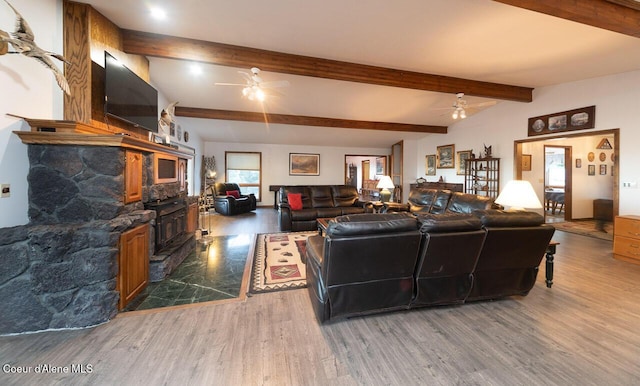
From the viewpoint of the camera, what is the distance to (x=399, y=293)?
2.03 metres

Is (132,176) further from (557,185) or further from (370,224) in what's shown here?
(557,185)

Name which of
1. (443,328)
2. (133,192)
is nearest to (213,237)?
→ (133,192)

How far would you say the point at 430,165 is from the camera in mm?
8625

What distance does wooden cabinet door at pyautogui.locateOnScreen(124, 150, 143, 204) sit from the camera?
2.28 metres

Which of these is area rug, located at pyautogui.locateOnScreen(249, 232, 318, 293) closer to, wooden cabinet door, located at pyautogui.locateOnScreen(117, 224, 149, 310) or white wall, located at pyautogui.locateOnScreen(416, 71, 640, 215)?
wooden cabinet door, located at pyautogui.locateOnScreen(117, 224, 149, 310)

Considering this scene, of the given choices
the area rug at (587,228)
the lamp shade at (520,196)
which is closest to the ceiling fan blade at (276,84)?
the lamp shade at (520,196)

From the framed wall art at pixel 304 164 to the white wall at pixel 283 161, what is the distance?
0.12 metres

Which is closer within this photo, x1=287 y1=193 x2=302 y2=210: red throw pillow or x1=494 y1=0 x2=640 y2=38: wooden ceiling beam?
x1=494 y1=0 x2=640 y2=38: wooden ceiling beam

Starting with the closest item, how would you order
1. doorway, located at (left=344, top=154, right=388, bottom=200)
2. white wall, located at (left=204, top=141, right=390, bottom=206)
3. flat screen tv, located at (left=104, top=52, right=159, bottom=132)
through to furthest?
flat screen tv, located at (left=104, top=52, right=159, bottom=132) < white wall, located at (left=204, top=141, right=390, bottom=206) < doorway, located at (left=344, top=154, right=388, bottom=200)

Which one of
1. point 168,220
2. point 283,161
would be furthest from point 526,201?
point 283,161

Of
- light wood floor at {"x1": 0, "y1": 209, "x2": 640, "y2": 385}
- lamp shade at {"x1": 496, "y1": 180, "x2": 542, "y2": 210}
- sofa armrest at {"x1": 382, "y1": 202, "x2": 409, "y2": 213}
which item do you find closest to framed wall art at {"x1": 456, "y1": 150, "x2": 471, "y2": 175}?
sofa armrest at {"x1": 382, "y1": 202, "x2": 409, "y2": 213}

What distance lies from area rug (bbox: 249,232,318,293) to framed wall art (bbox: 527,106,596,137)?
5.70m

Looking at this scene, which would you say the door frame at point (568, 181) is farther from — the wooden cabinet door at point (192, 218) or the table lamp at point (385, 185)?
the wooden cabinet door at point (192, 218)

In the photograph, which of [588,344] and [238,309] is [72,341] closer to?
[238,309]
